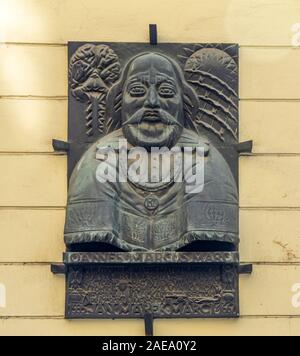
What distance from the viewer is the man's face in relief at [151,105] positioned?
4605 millimetres

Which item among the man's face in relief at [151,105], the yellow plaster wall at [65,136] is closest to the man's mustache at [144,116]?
the man's face in relief at [151,105]

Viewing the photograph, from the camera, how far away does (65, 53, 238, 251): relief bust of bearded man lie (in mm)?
4488

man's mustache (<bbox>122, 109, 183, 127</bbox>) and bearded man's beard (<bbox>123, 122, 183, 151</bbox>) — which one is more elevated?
man's mustache (<bbox>122, 109, 183, 127</bbox>)

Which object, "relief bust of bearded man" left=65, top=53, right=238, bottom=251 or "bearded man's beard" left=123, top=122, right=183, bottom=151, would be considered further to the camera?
"bearded man's beard" left=123, top=122, right=183, bottom=151

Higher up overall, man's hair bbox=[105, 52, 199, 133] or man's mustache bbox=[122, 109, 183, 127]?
man's hair bbox=[105, 52, 199, 133]

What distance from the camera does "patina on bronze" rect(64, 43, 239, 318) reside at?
14.8 feet

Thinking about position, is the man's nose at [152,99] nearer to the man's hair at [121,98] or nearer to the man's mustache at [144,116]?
the man's mustache at [144,116]

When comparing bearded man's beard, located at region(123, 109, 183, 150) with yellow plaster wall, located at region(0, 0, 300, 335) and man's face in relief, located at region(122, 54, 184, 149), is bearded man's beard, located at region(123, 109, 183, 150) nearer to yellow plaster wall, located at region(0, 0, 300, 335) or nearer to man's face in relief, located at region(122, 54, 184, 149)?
man's face in relief, located at region(122, 54, 184, 149)

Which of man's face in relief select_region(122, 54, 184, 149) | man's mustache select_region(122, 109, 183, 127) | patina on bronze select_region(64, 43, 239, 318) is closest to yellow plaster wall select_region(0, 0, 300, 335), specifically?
patina on bronze select_region(64, 43, 239, 318)

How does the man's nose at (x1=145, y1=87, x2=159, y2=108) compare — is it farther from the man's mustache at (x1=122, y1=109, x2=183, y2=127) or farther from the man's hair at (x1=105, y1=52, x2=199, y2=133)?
the man's hair at (x1=105, y1=52, x2=199, y2=133)

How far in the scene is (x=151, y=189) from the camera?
15.0ft

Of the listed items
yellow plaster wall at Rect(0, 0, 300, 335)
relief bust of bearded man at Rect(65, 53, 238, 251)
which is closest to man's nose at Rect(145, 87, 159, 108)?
relief bust of bearded man at Rect(65, 53, 238, 251)

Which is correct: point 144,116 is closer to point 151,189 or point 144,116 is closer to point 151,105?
point 151,105

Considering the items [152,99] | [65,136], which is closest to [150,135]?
[152,99]
